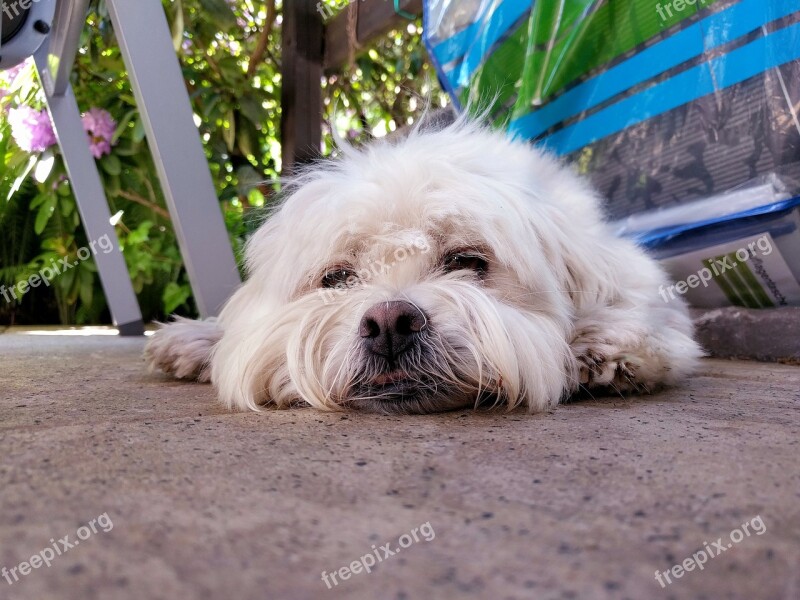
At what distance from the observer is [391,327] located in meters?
1.44

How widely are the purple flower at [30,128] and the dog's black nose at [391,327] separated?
13.4ft

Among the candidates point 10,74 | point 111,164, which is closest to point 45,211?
point 111,164

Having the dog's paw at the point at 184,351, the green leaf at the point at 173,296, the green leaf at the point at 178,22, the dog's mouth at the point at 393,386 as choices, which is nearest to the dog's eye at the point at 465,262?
the dog's mouth at the point at 393,386

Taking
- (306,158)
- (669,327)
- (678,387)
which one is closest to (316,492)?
(678,387)

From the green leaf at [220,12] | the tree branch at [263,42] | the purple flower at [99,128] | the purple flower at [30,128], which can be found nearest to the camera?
the green leaf at [220,12]

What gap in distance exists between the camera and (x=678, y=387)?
1745mm

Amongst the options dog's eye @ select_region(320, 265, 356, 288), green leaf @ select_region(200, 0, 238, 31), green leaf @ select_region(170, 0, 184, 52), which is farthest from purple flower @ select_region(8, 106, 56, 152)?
dog's eye @ select_region(320, 265, 356, 288)

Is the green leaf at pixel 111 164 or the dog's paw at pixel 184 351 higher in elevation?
the green leaf at pixel 111 164

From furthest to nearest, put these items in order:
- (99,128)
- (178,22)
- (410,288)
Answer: (99,128), (178,22), (410,288)

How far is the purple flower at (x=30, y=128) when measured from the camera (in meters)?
4.62

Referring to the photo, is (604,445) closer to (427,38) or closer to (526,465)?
(526,465)

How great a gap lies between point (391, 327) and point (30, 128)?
417 cm

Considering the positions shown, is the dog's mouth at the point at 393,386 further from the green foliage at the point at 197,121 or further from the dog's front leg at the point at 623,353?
the green foliage at the point at 197,121

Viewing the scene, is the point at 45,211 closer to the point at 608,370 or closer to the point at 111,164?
the point at 111,164
